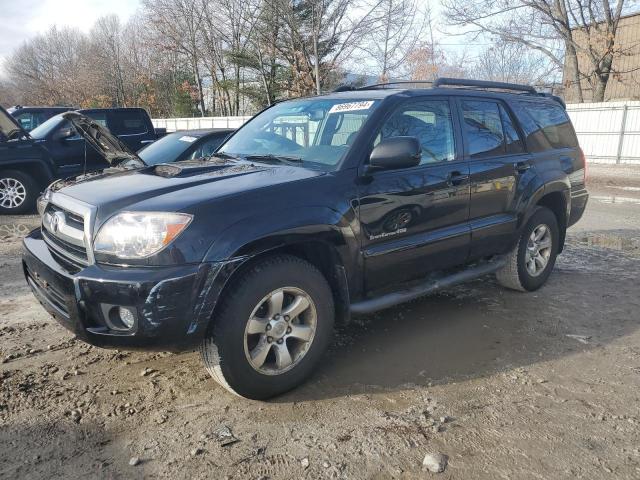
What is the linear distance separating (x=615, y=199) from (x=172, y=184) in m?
10.8

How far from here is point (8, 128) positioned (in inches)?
332

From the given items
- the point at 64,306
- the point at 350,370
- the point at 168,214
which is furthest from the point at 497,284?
the point at 64,306

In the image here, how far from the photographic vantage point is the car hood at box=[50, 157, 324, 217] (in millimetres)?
2645

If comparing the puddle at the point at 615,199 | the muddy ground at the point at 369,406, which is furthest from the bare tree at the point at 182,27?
the muddy ground at the point at 369,406

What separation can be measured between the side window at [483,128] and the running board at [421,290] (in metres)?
0.95

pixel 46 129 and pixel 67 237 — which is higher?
pixel 46 129

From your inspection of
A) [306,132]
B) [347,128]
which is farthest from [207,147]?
[347,128]

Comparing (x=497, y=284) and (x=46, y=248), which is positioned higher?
(x=46, y=248)

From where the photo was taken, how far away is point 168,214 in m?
2.53

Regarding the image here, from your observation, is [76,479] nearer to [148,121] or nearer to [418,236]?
[418,236]

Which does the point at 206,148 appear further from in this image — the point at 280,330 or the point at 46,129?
the point at 280,330

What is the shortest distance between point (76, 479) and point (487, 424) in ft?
6.93

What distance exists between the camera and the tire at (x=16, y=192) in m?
8.72

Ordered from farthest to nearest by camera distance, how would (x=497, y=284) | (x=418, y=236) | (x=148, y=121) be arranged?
(x=148, y=121), (x=497, y=284), (x=418, y=236)
